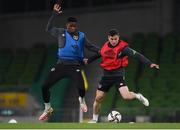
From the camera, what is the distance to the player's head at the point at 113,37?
11086 mm

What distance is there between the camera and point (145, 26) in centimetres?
2338

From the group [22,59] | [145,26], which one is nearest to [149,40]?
[145,26]

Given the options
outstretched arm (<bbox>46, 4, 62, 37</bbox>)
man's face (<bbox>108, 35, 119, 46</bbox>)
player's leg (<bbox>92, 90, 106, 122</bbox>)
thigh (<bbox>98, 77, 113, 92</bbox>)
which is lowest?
player's leg (<bbox>92, 90, 106, 122</bbox>)

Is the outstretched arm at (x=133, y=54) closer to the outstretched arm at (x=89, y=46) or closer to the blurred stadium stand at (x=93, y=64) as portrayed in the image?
the outstretched arm at (x=89, y=46)

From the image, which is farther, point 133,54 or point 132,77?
point 132,77

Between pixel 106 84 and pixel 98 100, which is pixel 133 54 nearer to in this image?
pixel 106 84

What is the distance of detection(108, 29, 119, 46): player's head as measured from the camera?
1109 centimetres

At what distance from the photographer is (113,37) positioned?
1113cm

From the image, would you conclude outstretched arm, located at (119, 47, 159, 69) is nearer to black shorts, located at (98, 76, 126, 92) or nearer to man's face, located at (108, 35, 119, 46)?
man's face, located at (108, 35, 119, 46)

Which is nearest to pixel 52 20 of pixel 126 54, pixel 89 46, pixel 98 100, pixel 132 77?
pixel 89 46

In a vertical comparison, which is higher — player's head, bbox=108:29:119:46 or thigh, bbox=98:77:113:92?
player's head, bbox=108:29:119:46

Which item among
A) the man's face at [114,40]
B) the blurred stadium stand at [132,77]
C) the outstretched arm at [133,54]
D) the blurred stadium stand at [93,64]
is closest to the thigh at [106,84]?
the outstretched arm at [133,54]

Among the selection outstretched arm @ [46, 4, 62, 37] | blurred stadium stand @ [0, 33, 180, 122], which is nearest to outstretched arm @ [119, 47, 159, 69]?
outstretched arm @ [46, 4, 62, 37]

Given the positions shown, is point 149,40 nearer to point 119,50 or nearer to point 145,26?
point 145,26
